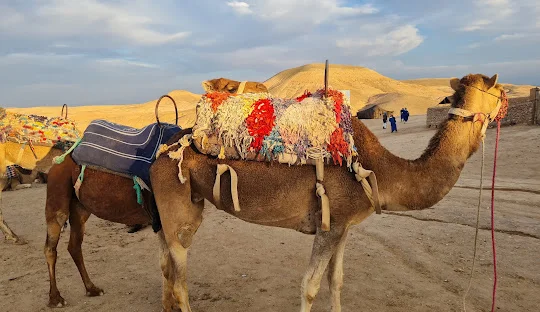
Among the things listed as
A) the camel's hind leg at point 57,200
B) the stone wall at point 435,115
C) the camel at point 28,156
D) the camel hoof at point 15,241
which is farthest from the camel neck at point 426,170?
the stone wall at point 435,115

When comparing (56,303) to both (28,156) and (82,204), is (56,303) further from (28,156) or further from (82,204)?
(28,156)

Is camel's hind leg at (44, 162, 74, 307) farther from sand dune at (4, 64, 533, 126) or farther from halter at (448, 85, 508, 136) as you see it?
sand dune at (4, 64, 533, 126)

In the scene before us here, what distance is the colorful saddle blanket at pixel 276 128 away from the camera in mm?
3252

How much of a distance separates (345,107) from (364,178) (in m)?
0.69

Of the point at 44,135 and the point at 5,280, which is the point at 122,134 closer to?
the point at 44,135

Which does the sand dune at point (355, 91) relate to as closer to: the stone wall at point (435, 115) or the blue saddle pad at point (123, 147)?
the stone wall at point (435, 115)

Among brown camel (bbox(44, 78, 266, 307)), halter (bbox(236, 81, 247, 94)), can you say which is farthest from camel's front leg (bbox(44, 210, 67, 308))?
halter (bbox(236, 81, 247, 94))

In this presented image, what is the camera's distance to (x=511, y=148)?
13.6 metres

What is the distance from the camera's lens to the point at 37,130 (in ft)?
17.7

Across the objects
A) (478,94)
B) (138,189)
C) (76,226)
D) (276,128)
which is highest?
(478,94)

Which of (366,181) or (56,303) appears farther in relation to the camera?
(56,303)

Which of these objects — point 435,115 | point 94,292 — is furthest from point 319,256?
point 435,115

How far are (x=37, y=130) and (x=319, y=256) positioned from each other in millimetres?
4405

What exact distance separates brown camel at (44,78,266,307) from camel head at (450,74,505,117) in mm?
1972
